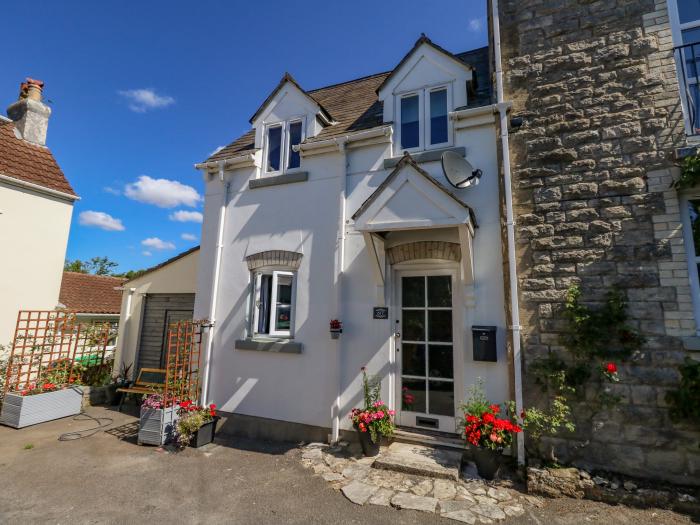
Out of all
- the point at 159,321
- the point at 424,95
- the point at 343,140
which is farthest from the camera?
the point at 159,321

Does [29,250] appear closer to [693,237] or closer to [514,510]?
[514,510]

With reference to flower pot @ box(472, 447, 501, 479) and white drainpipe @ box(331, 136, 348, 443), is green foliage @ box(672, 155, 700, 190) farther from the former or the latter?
white drainpipe @ box(331, 136, 348, 443)

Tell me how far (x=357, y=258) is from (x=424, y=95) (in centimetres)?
329

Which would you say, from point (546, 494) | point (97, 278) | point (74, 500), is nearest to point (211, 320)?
point (74, 500)

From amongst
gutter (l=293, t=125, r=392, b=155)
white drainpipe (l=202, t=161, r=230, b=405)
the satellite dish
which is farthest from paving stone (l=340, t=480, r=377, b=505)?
gutter (l=293, t=125, r=392, b=155)

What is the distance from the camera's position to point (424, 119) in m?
6.35

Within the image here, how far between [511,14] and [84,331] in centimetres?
1176

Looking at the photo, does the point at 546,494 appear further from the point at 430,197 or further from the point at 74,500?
the point at 74,500

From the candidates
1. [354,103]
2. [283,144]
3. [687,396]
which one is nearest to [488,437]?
[687,396]

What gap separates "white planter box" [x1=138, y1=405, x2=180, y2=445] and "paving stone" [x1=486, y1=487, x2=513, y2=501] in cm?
526

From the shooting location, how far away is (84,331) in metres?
8.91

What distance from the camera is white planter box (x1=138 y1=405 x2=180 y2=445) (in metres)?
5.98

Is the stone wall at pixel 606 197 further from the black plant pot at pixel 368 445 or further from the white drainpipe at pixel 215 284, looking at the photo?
the white drainpipe at pixel 215 284

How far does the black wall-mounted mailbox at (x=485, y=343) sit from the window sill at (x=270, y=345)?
3080mm
